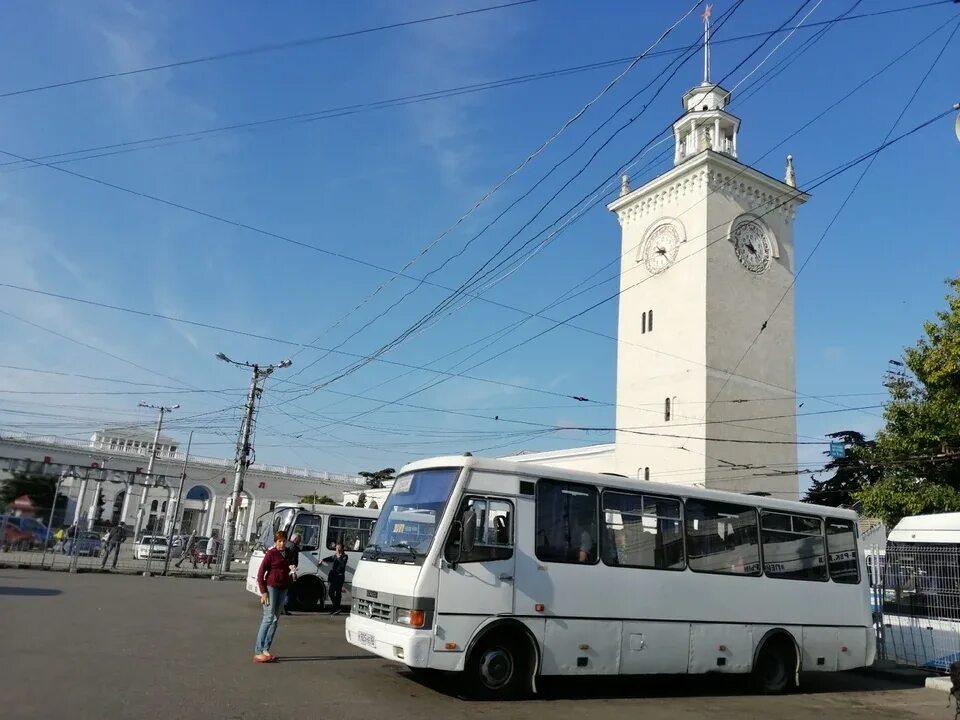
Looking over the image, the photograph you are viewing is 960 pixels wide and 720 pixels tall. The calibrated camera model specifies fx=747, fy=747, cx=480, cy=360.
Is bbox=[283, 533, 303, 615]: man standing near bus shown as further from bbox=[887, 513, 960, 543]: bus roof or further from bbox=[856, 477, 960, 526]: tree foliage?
bbox=[856, 477, 960, 526]: tree foliage

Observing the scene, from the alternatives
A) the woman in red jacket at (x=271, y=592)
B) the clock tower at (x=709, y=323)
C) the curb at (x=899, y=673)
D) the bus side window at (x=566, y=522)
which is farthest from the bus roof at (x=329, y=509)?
the clock tower at (x=709, y=323)

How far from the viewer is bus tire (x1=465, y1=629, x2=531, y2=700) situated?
9.13 m

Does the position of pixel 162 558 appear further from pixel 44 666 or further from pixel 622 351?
pixel 44 666

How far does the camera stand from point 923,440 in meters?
22.9

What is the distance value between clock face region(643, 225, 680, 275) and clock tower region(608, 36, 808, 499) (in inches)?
2.8

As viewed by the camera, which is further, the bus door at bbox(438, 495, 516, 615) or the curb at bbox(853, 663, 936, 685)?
the curb at bbox(853, 663, 936, 685)

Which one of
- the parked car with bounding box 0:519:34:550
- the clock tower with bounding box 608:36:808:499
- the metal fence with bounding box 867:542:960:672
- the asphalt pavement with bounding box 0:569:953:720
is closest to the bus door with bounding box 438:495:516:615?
the asphalt pavement with bounding box 0:569:953:720

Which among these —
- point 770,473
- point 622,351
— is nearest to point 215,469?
point 622,351

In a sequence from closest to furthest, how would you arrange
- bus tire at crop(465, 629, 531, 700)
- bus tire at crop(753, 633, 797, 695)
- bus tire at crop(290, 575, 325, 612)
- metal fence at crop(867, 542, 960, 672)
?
1. bus tire at crop(465, 629, 531, 700)
2. bus tire at crop(753, 633, 797, 695)
3. metal fence at crop(867, 542, 960, 672)
4. bus tire at crop(290, 575, 325, 612)

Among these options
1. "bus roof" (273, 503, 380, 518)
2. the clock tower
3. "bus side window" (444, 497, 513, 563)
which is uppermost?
the clock tower

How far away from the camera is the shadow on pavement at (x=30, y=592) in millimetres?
16828

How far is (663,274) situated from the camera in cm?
4231

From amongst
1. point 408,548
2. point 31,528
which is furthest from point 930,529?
point 31,528

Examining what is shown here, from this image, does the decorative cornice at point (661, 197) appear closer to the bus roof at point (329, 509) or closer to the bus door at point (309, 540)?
the bus roof at point (329, 509)
